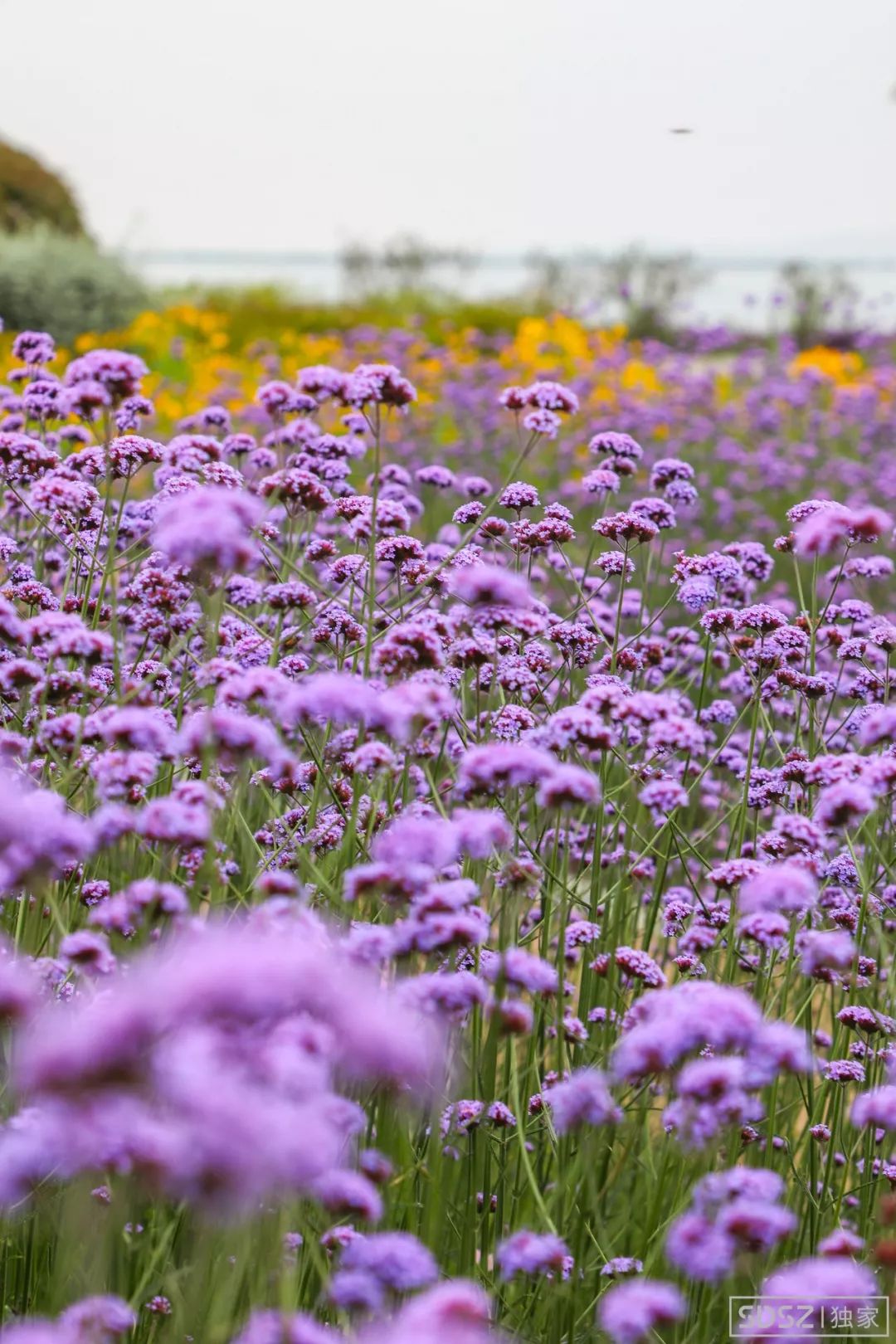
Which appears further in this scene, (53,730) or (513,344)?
(513,344)

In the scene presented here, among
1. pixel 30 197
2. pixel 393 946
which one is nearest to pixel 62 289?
pixel 30 197

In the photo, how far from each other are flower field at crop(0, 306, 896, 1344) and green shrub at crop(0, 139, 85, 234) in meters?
17.3

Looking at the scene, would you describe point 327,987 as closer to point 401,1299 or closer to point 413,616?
point 401,1299

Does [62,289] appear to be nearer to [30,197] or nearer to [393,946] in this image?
[30,197]

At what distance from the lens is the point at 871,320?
62.3ft

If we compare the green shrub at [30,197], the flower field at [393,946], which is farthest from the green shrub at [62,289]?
the flower field at [393,946]

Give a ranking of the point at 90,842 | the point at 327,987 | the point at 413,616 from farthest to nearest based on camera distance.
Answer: the point at 413,616 < the point at 90,842 < the point at 327,987

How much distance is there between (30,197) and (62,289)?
23.5 feet

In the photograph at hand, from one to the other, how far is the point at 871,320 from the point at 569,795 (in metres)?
18.6

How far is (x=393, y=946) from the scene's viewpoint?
6.21 ft

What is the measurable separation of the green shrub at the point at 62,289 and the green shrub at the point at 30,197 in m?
5.03

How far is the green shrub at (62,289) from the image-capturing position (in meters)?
14.4

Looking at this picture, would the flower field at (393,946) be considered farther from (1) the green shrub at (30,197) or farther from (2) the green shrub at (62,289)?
(1) the green shrub at (30,197)

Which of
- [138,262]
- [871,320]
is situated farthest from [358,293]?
[871,320]
